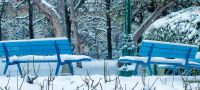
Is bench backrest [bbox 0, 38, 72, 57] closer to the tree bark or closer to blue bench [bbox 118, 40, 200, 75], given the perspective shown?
blue bench [bbox 118, 40, 200, 75]

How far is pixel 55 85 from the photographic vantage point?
505cm

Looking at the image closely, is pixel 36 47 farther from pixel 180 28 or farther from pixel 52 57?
pixel 180 28

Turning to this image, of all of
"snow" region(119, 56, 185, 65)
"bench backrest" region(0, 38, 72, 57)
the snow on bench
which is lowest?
"snow" region(119, 56, 185, 65)

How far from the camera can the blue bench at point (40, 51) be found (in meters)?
9.54

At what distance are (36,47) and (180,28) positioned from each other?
16.6ft

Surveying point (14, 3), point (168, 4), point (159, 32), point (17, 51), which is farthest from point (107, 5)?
point (17, 51)

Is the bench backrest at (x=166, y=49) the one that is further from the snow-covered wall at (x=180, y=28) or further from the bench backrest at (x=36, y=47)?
the snow-covered wall at (x=180, y=28)

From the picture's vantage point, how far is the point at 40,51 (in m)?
9.93

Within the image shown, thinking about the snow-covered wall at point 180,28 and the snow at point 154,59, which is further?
the snow-covered wall at point 180,28

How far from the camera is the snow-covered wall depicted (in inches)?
510

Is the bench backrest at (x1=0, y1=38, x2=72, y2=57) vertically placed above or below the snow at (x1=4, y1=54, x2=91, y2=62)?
above

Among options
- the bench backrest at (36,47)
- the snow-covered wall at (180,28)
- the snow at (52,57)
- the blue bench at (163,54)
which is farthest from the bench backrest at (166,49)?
the snow-covered wall at (180,28)

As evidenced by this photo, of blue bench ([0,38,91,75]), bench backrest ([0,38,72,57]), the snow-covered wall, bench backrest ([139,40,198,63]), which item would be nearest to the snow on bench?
blue bench ([0,38,91,75])

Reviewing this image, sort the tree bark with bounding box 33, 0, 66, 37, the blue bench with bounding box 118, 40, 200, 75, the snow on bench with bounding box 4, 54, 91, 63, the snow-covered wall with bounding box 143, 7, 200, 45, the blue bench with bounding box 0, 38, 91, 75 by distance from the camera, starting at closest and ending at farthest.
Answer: the snow on bench with bounding box 4, 54, 91, 63 < the blue bench with bounding box 0, 38, 91, 75 < the blue bench with bounding box 118, 40, 200, 75 < the snow-covered wall with bounding box 143, 7, 200, 45 < the tree bark with bounding box 33, 0, 66, 37
